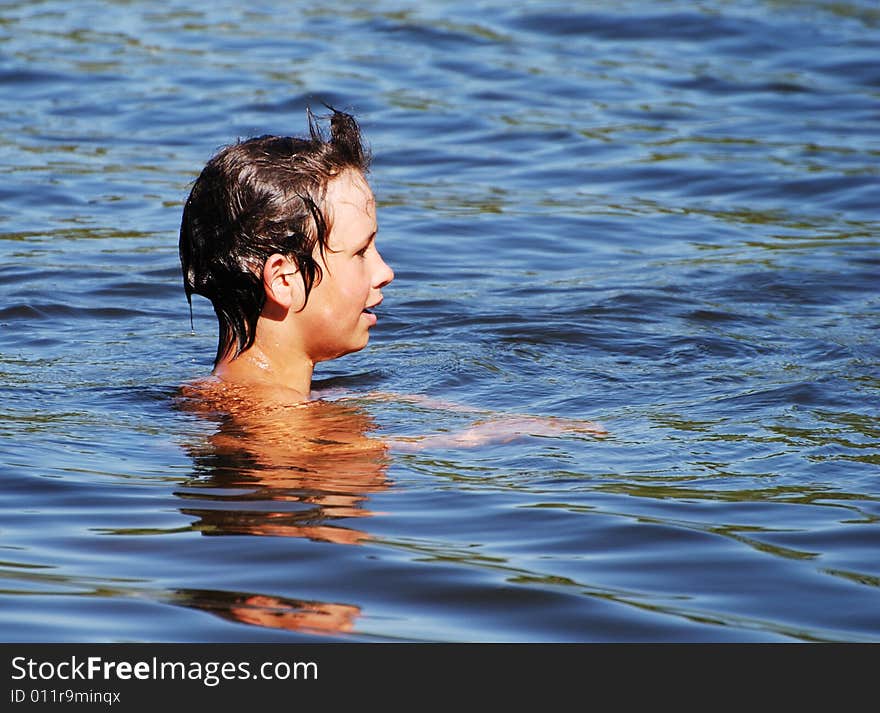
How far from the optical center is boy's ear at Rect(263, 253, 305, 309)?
5.52 metres

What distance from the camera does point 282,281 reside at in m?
5.57

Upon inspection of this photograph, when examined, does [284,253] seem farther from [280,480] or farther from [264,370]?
[280,480]

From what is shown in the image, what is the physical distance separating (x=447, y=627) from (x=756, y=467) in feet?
5.57

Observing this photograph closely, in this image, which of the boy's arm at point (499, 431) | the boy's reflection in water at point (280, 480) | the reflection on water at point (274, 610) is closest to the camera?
the reflection on water at point (274, 610)

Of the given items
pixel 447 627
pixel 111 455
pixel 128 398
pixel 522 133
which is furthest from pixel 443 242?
pixel 447 627

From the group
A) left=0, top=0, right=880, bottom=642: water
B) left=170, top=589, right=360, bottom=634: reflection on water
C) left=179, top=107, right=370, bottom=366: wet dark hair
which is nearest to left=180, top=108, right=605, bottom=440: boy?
left=179, top=107, right=370, bottom=366: wet dark hair

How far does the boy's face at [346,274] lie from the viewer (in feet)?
18.2

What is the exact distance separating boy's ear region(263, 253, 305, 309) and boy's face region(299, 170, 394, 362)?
6 cm

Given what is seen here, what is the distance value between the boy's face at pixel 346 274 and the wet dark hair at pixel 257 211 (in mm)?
38

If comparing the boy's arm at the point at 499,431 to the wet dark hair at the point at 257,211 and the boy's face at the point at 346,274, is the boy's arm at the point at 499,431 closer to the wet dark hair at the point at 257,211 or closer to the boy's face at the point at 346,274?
the boy's face at the point at 346,274

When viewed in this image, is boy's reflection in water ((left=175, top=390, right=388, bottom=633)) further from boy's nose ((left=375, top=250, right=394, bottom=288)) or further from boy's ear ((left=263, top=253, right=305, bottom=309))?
boy's nose ((left=375, top=250, right=394, bottom=288))

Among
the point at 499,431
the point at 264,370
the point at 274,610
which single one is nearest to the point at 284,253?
the point at 264,370

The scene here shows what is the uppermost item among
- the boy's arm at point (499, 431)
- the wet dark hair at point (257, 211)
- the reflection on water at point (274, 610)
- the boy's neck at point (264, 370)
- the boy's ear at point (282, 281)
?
the wet dark hair at point (257, 211)

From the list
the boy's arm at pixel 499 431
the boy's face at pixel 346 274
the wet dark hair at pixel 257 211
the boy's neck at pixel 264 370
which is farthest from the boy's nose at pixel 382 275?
the boy's arm at pixel 499 431
